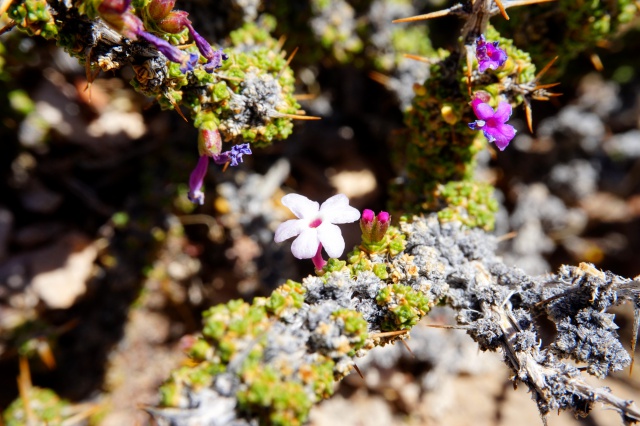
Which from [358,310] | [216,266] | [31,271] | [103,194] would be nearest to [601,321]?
[358,310]

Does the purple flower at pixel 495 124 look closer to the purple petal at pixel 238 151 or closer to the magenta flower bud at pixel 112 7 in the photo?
the purple petal at pixel 238 151

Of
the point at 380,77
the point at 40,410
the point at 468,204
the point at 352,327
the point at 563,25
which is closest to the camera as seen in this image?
the point at 352,327

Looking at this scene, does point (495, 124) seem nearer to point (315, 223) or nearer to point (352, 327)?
point (315, 223)

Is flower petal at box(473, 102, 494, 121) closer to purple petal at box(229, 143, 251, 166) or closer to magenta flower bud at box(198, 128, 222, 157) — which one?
purple petal at box(229, 143, 251, 166)

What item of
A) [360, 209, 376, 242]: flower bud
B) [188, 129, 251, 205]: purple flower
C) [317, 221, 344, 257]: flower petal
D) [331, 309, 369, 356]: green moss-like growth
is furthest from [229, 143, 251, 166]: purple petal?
[331, 309, 369, 356]: green moss-like growth

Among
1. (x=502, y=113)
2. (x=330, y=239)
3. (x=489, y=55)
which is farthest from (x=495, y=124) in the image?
(x=330, y=239)
